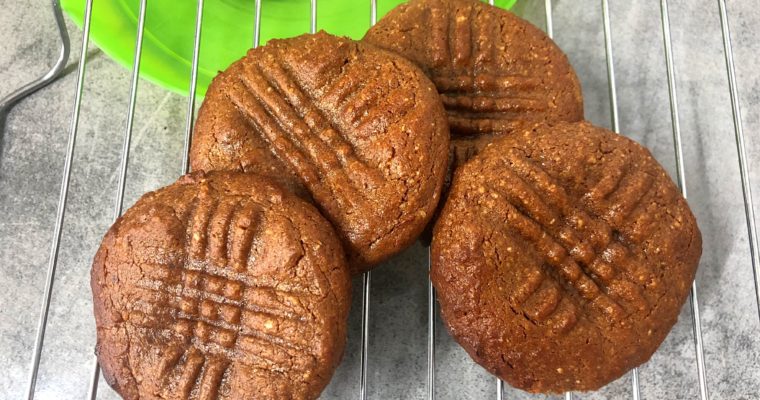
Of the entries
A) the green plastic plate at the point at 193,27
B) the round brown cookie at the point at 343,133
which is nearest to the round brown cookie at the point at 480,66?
the round brown cookie at the point at 343,133

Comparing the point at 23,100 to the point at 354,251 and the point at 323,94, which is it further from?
the point at 354,251

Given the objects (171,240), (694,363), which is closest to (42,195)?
(171,240)

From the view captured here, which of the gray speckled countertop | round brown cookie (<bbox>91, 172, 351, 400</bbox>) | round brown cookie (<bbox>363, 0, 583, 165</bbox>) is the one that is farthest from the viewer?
the gray speckled countertop

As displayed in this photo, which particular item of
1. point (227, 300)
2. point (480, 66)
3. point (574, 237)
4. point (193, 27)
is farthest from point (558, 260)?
point (193, 27)

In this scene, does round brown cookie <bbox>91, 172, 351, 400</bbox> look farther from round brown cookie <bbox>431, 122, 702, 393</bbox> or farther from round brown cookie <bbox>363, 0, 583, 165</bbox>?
round brown cookie <bbox>363, 0, 583, 165</bbox>

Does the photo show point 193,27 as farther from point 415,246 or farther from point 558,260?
point 558,260

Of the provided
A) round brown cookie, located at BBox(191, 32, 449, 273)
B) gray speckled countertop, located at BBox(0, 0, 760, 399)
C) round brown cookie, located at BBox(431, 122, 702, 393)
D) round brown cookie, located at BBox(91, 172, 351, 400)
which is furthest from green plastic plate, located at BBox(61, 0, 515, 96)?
round brown cookie, located at BBox(431, 122, 702, 393)
